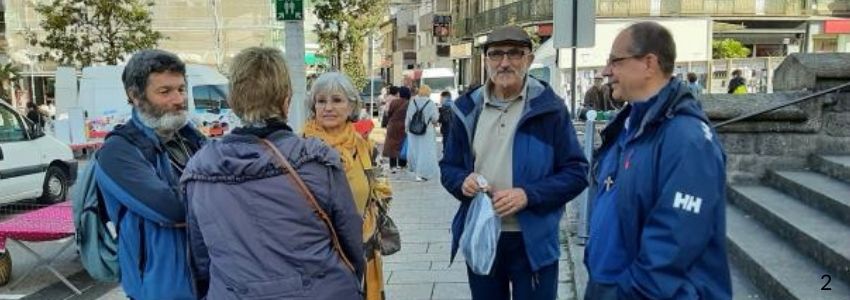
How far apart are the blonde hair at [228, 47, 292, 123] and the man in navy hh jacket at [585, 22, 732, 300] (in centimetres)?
111

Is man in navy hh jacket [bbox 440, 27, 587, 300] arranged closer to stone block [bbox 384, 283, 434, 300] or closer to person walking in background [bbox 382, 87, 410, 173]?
stone block [bbox 384, 283, 434, 300]

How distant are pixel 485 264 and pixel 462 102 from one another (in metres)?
0.79

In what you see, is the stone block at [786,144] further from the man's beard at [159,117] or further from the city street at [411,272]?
the man's beard at [159,117]

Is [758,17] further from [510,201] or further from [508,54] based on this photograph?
[510,201]

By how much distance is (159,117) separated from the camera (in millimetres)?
2779

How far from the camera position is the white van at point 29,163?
10.3 metres

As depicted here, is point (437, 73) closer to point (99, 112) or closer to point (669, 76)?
point (99, 112)

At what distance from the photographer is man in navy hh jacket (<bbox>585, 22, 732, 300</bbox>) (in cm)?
211

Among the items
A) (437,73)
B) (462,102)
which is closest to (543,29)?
(437,73)

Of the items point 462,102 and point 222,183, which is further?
point 462,102

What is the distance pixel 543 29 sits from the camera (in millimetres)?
33406

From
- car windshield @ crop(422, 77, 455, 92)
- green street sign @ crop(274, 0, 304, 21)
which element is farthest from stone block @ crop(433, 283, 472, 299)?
car windshield @ crop(422, 77, 455, 92)

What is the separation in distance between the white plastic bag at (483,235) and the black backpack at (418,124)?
363 inches

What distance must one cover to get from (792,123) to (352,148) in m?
4.94
